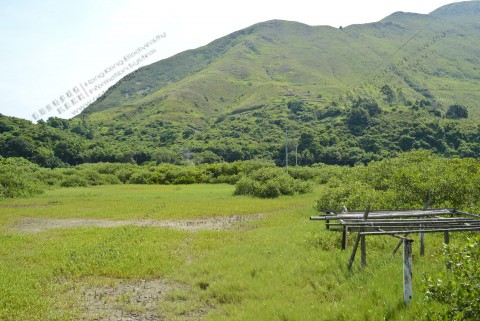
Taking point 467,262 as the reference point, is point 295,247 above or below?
below

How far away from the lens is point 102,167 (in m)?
81.6

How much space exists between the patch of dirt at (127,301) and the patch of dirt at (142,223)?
1088cm

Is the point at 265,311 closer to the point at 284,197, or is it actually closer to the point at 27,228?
the point at 27,228

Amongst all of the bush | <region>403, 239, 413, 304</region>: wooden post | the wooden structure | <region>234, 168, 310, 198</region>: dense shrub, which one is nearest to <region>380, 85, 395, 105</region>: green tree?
<region>234, 168, 310, 198</region>: dense shrub

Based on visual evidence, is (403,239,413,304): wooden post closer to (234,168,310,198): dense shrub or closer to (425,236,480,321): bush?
(425,236,480,321): bush

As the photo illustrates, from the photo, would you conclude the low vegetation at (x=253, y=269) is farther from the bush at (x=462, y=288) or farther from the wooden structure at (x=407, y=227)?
the wooden structure at (x=407, y=227)

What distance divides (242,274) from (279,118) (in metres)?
140

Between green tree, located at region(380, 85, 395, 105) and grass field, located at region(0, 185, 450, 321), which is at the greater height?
green tree, located at region(380, 85, 395, 105)

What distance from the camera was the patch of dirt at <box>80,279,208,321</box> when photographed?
10.3 metres

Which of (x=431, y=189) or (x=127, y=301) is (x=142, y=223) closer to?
(x=127, y=301)

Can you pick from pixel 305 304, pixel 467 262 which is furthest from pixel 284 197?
pixel 467 262

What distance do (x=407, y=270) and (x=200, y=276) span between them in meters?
7.46

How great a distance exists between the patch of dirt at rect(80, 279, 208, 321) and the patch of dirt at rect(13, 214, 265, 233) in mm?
10878

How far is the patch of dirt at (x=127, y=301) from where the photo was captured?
10281 millimetres
